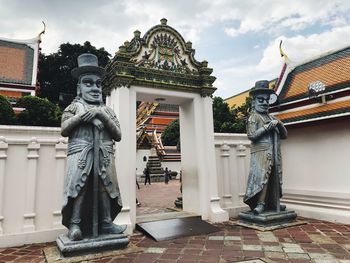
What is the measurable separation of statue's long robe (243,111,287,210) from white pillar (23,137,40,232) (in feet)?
13.9

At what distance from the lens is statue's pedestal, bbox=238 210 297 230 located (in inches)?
225

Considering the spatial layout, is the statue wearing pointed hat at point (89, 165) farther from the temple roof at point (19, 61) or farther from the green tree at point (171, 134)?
the green tree at point (171, 134)

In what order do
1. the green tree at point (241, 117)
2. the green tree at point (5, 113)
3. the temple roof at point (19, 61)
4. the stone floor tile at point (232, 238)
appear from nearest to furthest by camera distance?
the stone floor tile at point (232, 238) < the green tree at point (5, 113) < the green tree at point (241, 117) < the temple roof at point (19, 61)

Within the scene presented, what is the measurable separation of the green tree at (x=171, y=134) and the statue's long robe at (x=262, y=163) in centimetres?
2038

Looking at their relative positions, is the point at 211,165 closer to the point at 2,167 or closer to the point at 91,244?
the point at 91,244

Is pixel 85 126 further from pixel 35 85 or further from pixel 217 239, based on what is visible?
pixel 35 85

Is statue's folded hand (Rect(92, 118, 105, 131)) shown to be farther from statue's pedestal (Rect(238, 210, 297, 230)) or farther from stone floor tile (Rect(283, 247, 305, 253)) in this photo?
statue's pedestal (Rect(238, 210, 297, 230))

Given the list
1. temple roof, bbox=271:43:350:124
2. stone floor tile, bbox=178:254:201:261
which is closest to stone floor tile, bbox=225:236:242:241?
stone floor tile, bbox=178:254:201:261

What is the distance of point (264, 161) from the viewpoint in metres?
6.01

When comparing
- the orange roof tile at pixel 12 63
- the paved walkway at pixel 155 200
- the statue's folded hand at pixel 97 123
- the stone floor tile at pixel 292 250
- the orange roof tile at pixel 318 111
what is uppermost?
the orange roof tile at pixel 12 63

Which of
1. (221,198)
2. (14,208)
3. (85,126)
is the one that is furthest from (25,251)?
(221,198)

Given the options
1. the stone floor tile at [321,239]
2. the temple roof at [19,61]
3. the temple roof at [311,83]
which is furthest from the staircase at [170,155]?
the stone floor tile at [321,239]

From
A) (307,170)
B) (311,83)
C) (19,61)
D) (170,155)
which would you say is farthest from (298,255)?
(19,61)

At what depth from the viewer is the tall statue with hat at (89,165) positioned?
4.25 m
